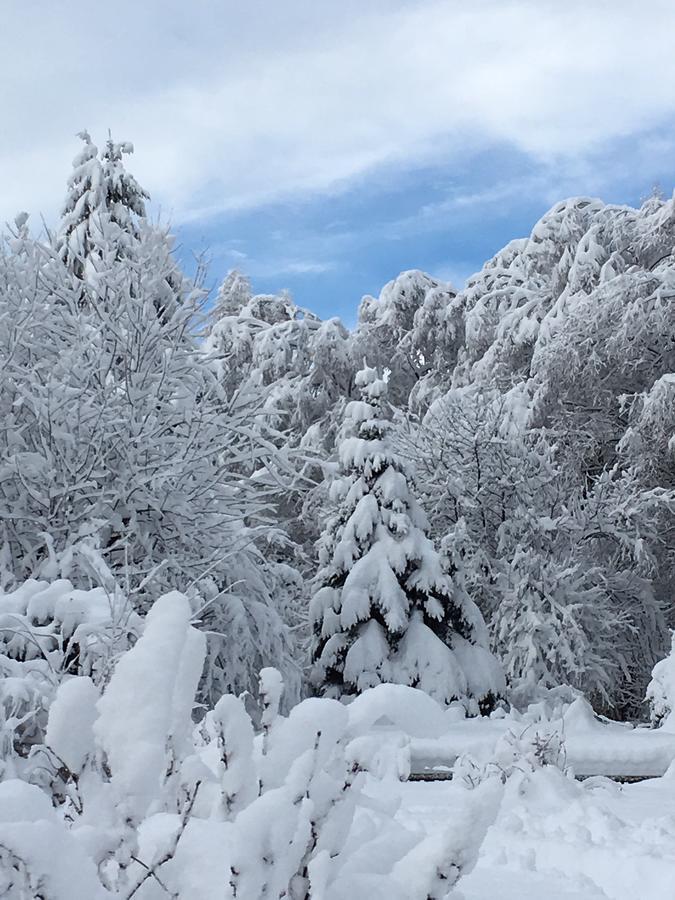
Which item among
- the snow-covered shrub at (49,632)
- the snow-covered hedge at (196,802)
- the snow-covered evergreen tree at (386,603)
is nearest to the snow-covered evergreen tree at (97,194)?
the snow-covered evergreen tree at (386,603)

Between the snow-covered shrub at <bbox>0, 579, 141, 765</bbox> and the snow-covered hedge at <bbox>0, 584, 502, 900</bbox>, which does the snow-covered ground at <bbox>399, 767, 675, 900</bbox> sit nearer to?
the snow-covered hedge at <bbox>0, 584, 502, 900</bbox>

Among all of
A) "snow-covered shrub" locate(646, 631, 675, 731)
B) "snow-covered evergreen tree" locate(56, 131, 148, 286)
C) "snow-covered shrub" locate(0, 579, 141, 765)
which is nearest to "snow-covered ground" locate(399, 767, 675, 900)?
"snow-covered shrub" locate(0, 579, 141, 765)

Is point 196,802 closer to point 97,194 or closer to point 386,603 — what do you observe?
point 386,603

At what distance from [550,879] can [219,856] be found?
257cm

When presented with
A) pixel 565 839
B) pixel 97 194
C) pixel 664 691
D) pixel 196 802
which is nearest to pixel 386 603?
pixel 664 691

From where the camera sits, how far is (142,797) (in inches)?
69.2

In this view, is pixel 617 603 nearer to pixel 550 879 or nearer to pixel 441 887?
pixel 550 879

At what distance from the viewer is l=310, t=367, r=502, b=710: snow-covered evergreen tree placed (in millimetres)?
13938

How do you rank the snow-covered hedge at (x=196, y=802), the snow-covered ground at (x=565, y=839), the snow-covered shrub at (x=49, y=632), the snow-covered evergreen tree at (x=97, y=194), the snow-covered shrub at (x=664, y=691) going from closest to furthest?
the snow-covered hedge at (x=196, y=802) → the snow-covered ground at (x=565, y=839) → the snow-covered shrub at (x=49, y=632) → the snow-covered shrub at (x=664, y=691) → the snow-covered evergreen tree at (x=97, y=194)

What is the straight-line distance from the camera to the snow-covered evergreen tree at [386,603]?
13.9 meters

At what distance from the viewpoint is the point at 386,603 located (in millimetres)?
14062

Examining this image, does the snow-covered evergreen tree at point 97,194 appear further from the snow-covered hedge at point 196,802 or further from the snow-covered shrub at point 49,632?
the snow-covered hedge at point 196,802

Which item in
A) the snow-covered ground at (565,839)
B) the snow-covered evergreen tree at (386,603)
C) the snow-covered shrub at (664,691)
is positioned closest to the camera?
the snow-covered ground at (565,839)

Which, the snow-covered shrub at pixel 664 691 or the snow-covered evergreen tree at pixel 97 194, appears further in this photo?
the snow-covered evergreen tree at pixel 97 194
